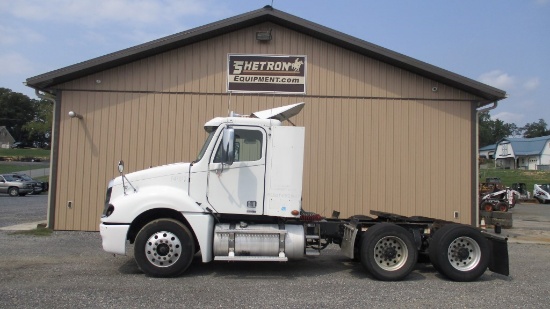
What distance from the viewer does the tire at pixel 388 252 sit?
767cm

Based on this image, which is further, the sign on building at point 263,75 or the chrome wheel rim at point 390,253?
the sign on building at point 263,75

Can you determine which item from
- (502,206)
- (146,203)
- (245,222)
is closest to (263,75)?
(245,222)

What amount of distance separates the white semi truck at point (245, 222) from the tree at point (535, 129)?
149 meters

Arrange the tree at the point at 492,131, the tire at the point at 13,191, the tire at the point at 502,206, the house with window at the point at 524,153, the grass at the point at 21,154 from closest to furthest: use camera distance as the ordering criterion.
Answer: the tire at the point at 502,206, the tire at the point at 13,191, the house with window at the point at 524,153, the grass at the point at 21,154, the tree at the point at 492,131

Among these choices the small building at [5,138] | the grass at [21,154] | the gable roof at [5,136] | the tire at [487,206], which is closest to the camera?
the tire at [487,206]

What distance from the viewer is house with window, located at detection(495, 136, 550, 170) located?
76.6 m

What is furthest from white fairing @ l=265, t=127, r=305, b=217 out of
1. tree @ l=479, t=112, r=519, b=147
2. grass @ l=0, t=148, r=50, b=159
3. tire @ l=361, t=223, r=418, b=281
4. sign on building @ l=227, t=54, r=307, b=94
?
tree @ l=479, t=112, r=519, b=147

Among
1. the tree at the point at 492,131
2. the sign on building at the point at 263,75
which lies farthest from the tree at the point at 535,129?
the sign on building at the point at 263,75

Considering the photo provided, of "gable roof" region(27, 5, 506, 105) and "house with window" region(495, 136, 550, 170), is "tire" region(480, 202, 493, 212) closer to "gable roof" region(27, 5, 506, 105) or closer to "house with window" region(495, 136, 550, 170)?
"gable roof" region(27, 5, 506, 105)

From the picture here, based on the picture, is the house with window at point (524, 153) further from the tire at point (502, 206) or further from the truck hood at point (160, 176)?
the truck hood at point (160, 176)

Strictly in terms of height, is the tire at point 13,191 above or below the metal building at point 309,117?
below

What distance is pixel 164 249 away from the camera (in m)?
7.55

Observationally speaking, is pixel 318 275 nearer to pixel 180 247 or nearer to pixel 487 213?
pixel 180 247

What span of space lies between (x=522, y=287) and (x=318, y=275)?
10.5 feet
